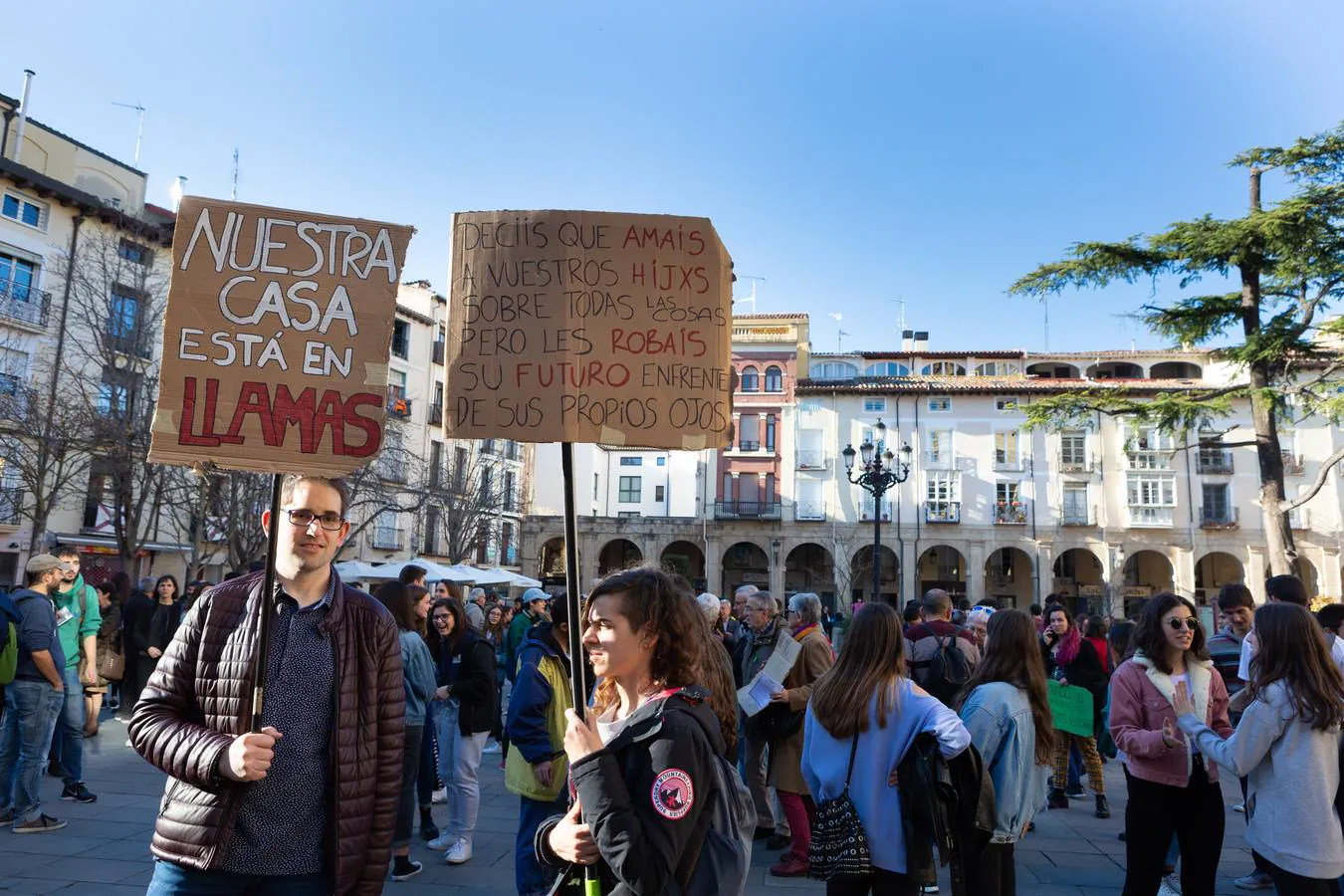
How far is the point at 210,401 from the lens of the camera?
2.81 meters

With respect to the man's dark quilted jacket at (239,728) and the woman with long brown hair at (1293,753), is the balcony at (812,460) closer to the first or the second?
the woman with long brown hair at (1293,753)

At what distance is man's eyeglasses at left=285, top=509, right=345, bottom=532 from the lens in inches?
107

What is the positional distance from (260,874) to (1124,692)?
4.15m

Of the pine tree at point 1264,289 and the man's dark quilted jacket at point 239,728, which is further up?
the pine tree at point 1264,289

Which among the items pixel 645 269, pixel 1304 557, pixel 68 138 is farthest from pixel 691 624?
pixel 1304 557

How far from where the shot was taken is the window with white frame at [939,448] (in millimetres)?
43781

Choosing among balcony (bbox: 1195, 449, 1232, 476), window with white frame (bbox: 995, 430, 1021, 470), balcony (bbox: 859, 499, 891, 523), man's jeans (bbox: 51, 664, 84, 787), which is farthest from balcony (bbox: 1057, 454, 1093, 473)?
man's jeans (bbox: 51, 664, 84, 787)

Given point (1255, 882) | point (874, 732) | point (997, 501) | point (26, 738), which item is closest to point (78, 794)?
point (26, 738)

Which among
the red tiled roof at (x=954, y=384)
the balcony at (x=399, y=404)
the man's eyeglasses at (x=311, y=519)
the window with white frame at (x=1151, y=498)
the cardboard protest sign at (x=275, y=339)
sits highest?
the red tiled roof at (x=954, y=384)

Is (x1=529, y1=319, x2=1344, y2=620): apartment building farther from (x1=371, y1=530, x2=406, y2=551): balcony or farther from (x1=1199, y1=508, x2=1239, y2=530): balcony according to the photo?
(x1=371, y1=530, x2=406, y2=551): balcony

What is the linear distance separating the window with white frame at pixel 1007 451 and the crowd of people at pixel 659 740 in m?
38.0

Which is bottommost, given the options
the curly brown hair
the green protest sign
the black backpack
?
the green protest sign

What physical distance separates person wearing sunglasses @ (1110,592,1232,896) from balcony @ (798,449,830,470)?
39.8 m

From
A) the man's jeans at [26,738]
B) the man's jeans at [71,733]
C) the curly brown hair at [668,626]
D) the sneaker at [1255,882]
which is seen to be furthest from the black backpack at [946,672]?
the man's jeans at [71,733]
